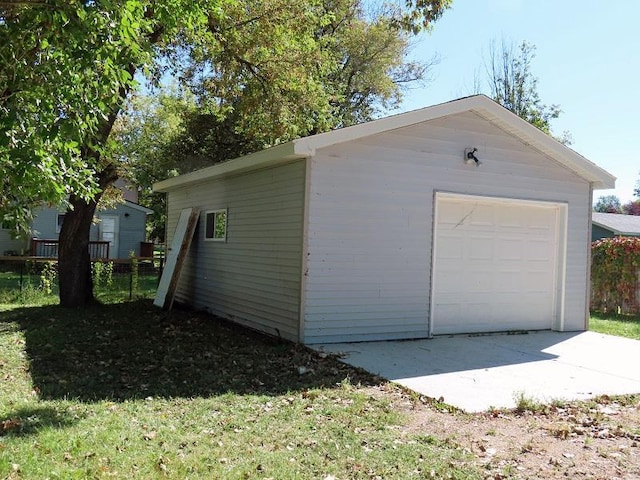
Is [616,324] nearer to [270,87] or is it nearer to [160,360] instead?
[270,87]

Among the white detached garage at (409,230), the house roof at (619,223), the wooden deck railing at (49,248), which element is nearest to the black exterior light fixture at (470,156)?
the white detached garage at (409,230)

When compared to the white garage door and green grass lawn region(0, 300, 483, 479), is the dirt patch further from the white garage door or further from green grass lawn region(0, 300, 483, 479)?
the white garage door

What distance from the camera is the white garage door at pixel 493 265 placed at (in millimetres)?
8836

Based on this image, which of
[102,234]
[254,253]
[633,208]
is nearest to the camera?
[254,253]

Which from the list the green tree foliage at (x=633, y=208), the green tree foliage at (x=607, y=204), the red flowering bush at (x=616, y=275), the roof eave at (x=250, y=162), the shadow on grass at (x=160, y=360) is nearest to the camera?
the shadow on grass at (x=160, y=360)

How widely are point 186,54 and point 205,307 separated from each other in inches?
259

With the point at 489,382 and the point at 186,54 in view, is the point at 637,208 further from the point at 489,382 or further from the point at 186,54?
the point at 489,382

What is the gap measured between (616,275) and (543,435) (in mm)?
10751

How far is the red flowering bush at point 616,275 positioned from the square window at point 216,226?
938 centimetres

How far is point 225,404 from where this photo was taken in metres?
5.09

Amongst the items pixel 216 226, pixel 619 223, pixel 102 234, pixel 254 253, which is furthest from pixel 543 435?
pixel 619 223

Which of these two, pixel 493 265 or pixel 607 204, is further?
pixel 607 204

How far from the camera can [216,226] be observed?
11.0 meters

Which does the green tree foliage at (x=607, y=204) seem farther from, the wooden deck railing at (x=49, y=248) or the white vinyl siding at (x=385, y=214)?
the white vinyl siding at (x=385, y=214)
